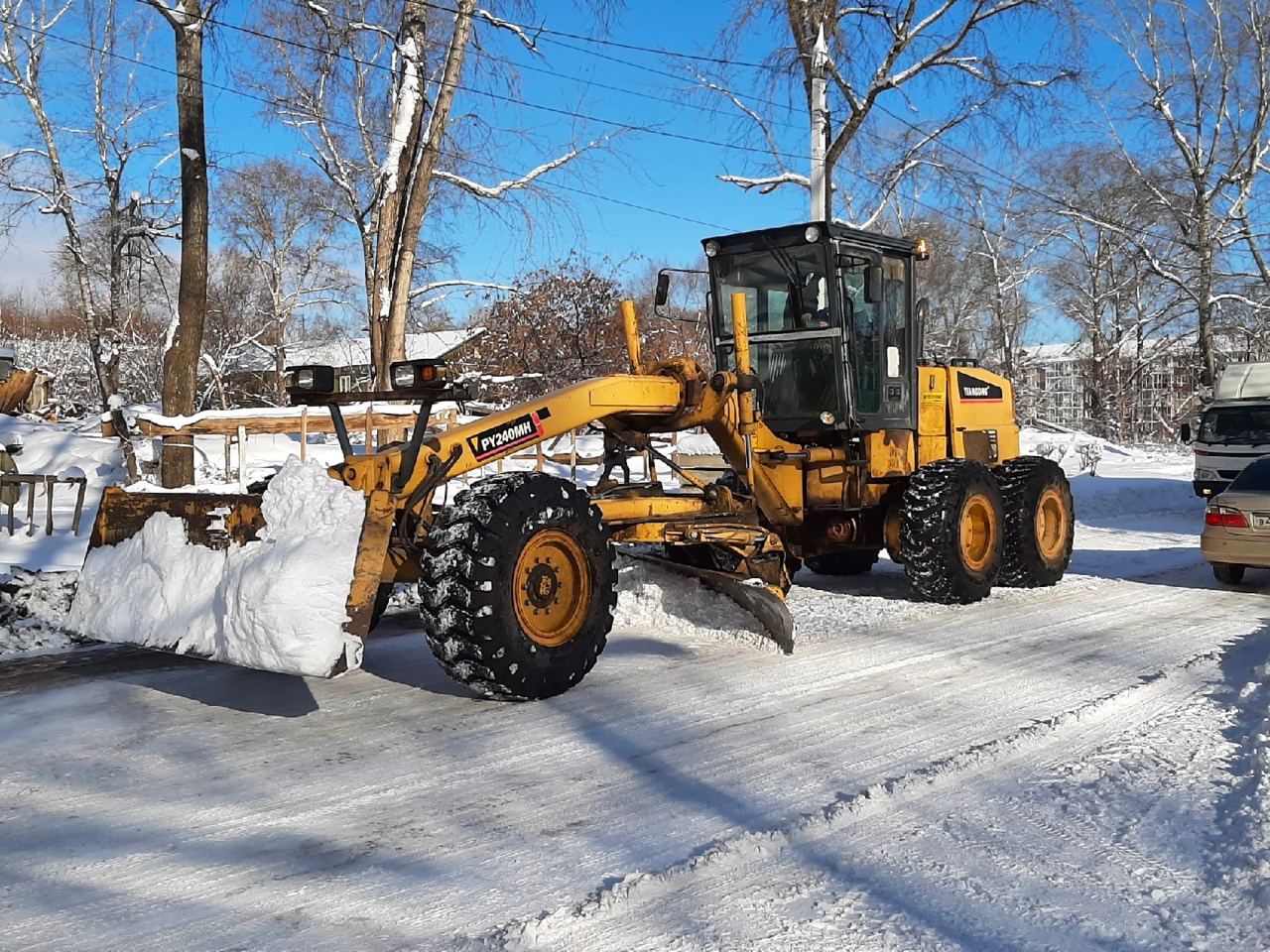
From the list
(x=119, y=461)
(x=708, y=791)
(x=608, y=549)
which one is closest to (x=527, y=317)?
(x=119, y=461)

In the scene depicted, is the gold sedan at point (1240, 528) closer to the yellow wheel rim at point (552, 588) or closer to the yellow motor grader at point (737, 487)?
the yellow motor grader at point (737, 487)

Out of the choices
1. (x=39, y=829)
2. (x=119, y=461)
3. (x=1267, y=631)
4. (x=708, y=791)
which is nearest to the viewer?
(x=39, y=829)

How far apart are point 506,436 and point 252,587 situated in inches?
69.9

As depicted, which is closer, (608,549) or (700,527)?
(608,549)

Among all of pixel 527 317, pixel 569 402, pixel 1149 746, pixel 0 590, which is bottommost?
pixel 1149 746

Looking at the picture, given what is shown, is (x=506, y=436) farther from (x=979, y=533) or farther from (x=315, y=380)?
(x=979, y=533)

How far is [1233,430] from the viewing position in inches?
671

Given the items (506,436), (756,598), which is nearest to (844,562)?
(756,598)

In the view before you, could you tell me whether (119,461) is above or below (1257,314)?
below

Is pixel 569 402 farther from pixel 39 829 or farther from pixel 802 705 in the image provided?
pixel 39 829

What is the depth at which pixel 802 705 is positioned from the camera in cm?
582

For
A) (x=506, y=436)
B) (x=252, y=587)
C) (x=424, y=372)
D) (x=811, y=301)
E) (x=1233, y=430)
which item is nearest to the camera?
(x=252, y=587)

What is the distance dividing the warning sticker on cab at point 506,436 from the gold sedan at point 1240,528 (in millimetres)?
6755

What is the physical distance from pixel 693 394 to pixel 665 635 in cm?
171
